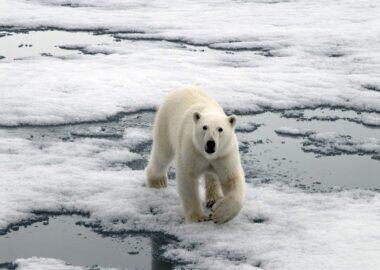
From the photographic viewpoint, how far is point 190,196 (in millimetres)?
4910

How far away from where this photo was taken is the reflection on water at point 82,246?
14.5ft

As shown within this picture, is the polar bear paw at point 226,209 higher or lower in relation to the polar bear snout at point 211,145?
lower

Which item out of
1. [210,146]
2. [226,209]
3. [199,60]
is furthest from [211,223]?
[199,60]

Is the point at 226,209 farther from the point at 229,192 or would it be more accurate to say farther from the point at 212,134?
the point at 212,134

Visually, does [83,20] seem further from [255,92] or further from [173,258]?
[173,258]

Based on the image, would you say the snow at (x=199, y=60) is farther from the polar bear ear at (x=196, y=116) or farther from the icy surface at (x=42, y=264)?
the icy surface at (x=42, y=264)

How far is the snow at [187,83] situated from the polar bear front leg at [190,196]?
0.09 metres

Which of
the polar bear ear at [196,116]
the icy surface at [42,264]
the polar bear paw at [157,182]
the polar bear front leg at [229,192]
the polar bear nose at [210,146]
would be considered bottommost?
the icy surface at [42,264]

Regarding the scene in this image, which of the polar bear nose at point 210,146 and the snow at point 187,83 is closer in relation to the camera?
the polar bear nose at point 210,146

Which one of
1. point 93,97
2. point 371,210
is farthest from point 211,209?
point 93,97

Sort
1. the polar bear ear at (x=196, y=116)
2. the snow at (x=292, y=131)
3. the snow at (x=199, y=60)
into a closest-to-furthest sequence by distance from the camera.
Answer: the polar bear ear at (x=196, y=116) → the snow at (x=292, y=131) → the snow at (x=199, y=60)

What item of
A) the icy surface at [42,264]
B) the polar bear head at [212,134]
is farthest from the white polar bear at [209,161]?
the icy surface at [42,264]

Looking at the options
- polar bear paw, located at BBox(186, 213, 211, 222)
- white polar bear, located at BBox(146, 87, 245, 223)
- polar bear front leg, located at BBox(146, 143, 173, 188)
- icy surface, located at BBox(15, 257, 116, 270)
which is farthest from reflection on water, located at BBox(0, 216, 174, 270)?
polar bear front leg, located at BBox(146, 143, 173, 188)

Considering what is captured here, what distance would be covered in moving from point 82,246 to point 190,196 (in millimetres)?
852
